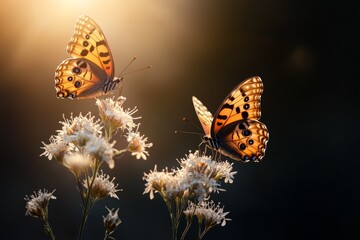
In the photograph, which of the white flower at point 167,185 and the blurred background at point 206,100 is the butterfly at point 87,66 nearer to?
the white flower at point 167,185

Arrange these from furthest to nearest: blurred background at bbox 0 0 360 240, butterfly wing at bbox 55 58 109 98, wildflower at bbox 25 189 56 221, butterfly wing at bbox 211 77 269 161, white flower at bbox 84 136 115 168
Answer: blurred background at bbox 0 0 360 240, butterfly wing at bbox 211 77 269 161, butterfly wing at bbox 55 58 109 98, wildflower at bbox 25 189 56 221, white flower at bbox 84 136 115 168

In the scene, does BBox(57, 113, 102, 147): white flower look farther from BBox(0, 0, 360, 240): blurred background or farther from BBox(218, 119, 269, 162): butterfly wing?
BBox(0, 0, 360, 240): blurred background

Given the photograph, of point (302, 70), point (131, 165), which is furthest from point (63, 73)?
point (302, 70)

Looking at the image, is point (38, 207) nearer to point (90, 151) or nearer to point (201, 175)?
point (90, 151)

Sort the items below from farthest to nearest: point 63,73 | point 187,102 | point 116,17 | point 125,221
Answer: point 187,102 → point 116,17 → point 125,221 → point 63,73

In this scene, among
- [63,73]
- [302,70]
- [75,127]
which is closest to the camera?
[75,127]

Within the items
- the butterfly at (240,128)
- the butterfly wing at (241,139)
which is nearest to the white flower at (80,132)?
the butterfly at (240,128)

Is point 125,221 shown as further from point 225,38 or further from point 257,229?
point 225,38

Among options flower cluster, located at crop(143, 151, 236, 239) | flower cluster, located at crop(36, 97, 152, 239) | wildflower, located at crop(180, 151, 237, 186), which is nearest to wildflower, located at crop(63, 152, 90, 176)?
flower cluster, located at crop(36, 97, 152, 239)
